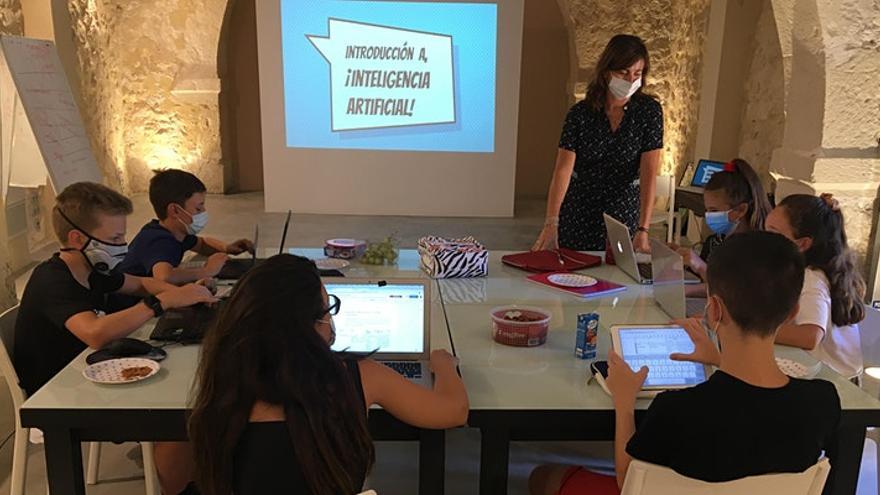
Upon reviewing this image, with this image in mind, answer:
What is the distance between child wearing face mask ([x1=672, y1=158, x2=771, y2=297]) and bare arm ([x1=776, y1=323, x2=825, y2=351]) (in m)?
0.47

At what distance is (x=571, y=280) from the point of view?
99.6 inches

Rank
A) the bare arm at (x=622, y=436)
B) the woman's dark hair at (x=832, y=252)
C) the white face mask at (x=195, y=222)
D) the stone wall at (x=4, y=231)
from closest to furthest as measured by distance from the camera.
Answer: the bare arm at (x=622, y=436)
the woman's dark hair at (x=832, y=252)
the white face mask at (x=195, y=222)
the stone wall at (x=4, y=231)

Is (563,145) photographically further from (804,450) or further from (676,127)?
(676,127)

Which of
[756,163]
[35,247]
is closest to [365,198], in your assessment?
[35,247]

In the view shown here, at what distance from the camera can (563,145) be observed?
120 inches

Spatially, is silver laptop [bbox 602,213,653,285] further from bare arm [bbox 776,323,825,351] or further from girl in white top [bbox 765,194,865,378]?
bare arm [bbox 776,323,825,351]

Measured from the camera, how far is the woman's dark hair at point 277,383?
120 cm

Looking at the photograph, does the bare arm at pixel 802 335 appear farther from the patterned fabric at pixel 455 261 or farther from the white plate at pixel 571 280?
the patterned fabric at pixel 455 261

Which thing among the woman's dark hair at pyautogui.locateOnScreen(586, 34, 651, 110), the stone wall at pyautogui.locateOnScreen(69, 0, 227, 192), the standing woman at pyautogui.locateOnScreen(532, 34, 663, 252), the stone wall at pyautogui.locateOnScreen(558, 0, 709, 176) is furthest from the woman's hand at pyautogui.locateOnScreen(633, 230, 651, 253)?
the stone wall at pyautogui.locateOnScreen(69, 0, 227, 192)

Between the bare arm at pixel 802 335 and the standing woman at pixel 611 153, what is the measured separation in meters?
1.00

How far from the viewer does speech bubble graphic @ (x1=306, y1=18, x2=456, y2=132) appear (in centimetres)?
659

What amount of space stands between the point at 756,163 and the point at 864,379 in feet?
11.4

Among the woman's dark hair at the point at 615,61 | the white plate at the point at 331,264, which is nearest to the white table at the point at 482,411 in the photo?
the white plate at the point at 331,264

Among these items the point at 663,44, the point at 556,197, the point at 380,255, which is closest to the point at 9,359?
the point at 380,255
